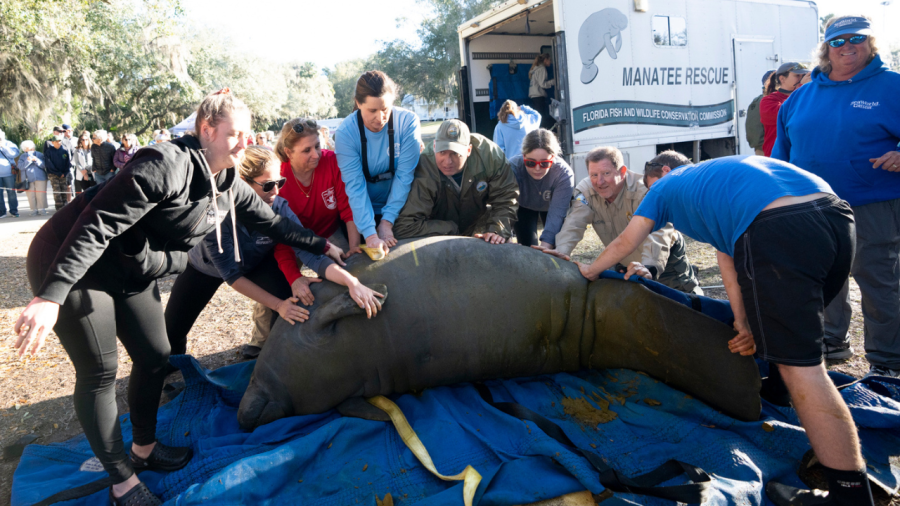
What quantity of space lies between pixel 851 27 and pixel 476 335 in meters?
3.26

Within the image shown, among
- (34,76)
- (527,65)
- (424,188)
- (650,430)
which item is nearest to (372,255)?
(424,188)

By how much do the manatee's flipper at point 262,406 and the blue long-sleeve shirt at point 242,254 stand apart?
2.58 ft

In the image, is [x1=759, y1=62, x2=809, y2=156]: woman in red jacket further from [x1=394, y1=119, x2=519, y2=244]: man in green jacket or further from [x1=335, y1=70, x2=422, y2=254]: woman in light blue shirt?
[x1=335, y1=70, x2=422, y2=254]: woman in light blue shirt

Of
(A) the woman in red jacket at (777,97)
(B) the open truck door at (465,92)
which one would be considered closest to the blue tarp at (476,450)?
(A) the woman in red jacket at (777,97)

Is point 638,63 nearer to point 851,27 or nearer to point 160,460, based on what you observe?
point 851,27

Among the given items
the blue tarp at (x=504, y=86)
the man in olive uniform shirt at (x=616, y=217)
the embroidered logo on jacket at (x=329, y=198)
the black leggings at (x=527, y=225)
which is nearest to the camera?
the embroidered logo on jacket at (x=329, y=198)

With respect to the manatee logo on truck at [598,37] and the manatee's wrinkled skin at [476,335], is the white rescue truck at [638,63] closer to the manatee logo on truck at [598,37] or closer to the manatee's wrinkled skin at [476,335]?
the manatee logo on truck at [598,37]

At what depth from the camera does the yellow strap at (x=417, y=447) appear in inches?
→ 104

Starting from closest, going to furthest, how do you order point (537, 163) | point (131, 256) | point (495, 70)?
point (131, 256)
point (537, 163)
point (495, 70)

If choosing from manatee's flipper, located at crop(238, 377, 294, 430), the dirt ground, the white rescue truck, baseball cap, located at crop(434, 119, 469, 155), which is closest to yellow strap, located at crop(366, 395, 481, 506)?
manatee's flipper, located at crop(238, 377, 294, 430)

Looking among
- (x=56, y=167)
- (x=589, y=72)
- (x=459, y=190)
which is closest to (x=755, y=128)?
(x=589, y=72)

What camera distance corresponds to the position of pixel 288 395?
333 centimetres

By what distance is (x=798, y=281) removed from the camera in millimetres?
2455

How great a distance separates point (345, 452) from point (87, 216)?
1793mm
